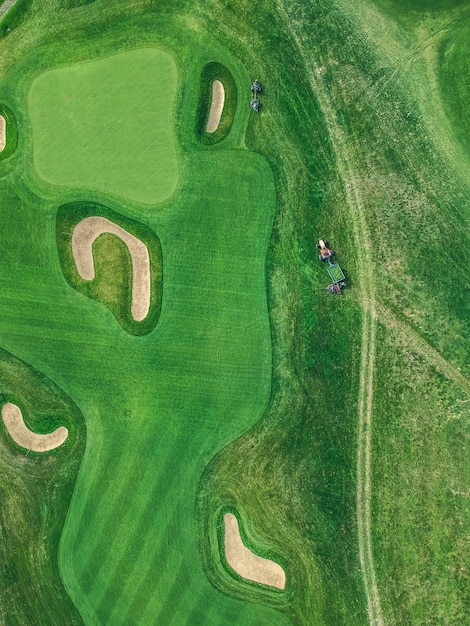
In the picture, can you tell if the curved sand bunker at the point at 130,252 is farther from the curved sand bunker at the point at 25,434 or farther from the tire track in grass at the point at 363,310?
the tire track in grass at the point at 363,310

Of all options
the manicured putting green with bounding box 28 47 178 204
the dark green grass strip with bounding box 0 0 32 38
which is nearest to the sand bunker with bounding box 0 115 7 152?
the manicured putting green with bounding box 28 47 178 204

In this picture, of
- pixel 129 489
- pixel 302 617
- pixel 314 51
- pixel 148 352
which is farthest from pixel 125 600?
pixel 314 51

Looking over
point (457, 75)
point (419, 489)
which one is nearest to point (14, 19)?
point (457, 75)

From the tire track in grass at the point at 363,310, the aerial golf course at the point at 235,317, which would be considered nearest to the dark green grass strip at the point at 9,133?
the aerial golf course at the point at 235,317

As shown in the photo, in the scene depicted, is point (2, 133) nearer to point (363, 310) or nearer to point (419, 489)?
point (363, 310)

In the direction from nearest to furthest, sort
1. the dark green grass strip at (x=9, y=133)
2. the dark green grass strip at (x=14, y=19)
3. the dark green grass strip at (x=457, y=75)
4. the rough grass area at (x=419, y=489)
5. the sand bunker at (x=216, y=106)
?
1. the rough grass area at (x=419, y=489)
2. the dark green grass strip at (x=457, y=75)
3. the sand bunker at (x=216, y=106)
4. the dark green grass strip at (x=9, y=133)
5. the dark green grass strip at (x=14, y=19)

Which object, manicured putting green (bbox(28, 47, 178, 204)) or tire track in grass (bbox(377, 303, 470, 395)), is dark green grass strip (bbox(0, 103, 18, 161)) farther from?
tire track in grass (bbox(377, 303, 470, 395))

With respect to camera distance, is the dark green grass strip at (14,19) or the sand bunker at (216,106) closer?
the sand bunker at (216,106)
